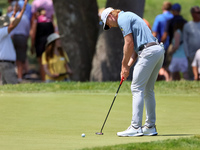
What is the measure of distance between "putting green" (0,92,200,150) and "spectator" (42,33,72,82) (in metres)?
2.91

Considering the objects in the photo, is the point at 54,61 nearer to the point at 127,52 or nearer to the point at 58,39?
the point at 58,39

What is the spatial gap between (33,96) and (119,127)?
342cm

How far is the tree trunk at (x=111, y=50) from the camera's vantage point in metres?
15.1

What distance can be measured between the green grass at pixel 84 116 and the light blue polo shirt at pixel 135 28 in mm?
1156

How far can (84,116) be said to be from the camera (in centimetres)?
932

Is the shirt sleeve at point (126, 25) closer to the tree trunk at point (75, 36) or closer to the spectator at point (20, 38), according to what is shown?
the spectator at point (20, 38)

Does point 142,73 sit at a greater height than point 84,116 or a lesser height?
greater

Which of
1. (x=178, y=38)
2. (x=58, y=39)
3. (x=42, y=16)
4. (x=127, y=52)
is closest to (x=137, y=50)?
A: (x=127, y=52)

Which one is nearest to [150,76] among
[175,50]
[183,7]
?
[175,50]

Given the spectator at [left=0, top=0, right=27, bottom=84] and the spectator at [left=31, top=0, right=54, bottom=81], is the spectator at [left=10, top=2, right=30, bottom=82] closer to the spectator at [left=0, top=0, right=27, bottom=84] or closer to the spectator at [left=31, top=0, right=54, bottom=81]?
the spectator at [left=31, top=0, right=54, bottom=81]

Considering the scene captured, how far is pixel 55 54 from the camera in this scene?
14.8 meters

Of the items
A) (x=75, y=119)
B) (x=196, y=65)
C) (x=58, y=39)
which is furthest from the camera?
(x=58, y=39)

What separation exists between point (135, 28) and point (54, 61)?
7.57 metres

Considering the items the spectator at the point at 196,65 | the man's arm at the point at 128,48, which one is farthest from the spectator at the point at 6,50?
the man's arm at the point at 128,48
